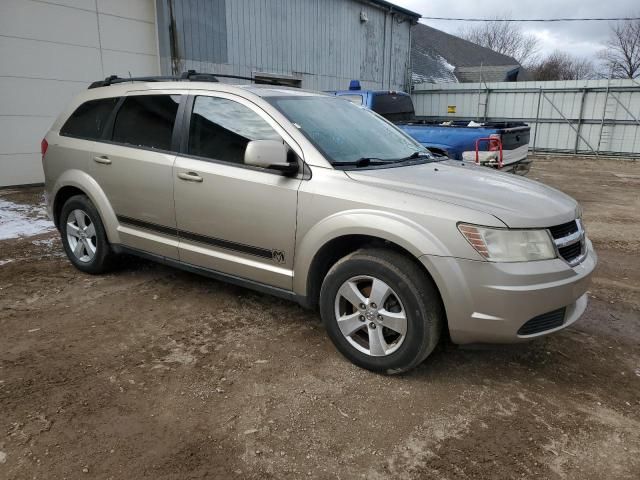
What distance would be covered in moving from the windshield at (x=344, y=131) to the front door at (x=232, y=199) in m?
0.26

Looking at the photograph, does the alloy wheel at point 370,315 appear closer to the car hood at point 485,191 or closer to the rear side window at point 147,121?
the car hood at point 485,191

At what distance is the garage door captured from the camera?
9.07 m

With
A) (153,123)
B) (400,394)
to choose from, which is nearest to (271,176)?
(153,123)

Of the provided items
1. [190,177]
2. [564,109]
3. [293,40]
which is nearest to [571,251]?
[190,177]

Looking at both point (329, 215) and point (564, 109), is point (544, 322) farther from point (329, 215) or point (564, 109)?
point (564, 109)

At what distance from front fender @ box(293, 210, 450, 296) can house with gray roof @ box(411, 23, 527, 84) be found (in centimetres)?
2024

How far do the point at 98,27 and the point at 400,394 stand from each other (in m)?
10.1

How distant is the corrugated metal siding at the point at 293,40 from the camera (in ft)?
37.5

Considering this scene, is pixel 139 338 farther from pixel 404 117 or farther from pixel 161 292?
pixel 404 117

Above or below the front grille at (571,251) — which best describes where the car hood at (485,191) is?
above

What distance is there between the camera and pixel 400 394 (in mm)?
2990

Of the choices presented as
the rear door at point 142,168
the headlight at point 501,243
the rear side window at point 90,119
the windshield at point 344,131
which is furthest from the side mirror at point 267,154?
the rear side window at point 90,119

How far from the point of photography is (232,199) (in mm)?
3619

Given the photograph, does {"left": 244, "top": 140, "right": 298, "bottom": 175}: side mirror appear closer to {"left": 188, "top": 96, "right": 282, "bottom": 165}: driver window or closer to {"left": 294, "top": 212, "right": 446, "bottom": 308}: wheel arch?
{"left": 188, "top": 96, "right": 282, "bottom": 165}: driver window
